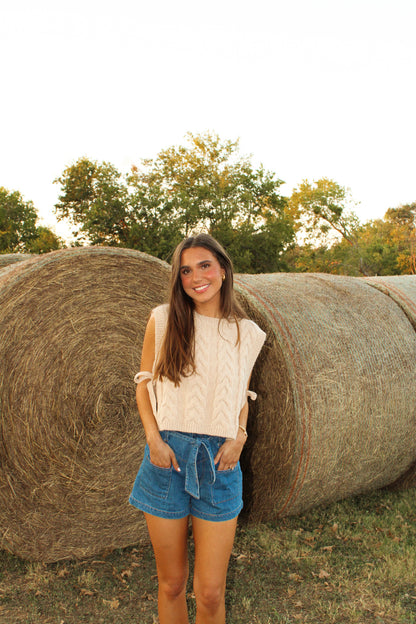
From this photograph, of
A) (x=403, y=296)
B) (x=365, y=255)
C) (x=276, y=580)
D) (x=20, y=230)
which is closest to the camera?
(x=276, y=580)

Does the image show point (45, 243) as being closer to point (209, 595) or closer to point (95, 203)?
point (95, 203)

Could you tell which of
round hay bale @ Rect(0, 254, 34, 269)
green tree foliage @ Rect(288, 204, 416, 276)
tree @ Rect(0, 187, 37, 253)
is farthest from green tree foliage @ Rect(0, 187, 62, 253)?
round hay bale @ Rect(0, 254, 34, 269)

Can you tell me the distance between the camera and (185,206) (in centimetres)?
3394

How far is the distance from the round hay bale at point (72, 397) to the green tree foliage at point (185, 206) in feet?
67.1

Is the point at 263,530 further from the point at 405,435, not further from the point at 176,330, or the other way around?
the point at 176,330

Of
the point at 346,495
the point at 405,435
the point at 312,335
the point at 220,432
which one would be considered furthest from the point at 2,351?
the point at 405,435

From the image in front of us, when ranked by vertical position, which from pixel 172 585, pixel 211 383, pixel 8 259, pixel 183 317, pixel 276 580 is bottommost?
pixel 276 580

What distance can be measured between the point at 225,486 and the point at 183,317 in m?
0.79

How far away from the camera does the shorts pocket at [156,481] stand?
2.42 meters

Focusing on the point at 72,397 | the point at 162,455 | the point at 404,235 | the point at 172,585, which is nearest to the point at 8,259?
the point at 72,397

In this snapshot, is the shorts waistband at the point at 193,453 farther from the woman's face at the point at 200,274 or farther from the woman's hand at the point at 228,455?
the woman's face at the point at 200,274

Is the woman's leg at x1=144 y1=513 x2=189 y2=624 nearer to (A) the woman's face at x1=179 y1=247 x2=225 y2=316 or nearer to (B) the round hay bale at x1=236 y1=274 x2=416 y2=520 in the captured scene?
(A) the woman's face at x1=179 y1=247 x2=225 y2=316

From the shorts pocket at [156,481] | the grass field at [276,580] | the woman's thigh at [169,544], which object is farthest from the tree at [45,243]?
the woman's thigh at [169,544]

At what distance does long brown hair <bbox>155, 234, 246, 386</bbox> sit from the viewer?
99.1 inches
